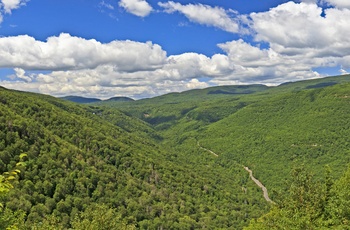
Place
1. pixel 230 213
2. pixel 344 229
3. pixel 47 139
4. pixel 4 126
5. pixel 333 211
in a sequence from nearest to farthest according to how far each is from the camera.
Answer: pixel 344 229 < pixel 333 211 < pixel 4 126 < pixel 47 139 < pixel 230 213

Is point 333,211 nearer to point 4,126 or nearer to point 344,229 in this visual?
point 344,229

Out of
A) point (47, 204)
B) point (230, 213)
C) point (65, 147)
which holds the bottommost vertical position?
point (230, 213)

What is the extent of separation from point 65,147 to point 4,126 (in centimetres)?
3428

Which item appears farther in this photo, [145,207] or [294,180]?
[145,207]

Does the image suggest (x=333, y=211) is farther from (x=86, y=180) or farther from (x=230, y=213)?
(x=230, y=213)

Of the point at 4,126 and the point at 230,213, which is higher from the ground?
the point at 4,126

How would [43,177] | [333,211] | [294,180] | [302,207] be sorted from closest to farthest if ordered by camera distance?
[333,211]
[302,207]
[294,180]
[43,177]

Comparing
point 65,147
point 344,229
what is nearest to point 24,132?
point 65,147

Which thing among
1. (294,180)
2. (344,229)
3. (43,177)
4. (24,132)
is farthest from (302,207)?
(24,132)

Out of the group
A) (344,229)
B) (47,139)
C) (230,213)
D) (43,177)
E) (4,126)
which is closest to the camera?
(344,229)

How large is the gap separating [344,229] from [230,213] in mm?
165585

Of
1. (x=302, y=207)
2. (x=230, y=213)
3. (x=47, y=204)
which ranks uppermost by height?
(x=302, y=207)

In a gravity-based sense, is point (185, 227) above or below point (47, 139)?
below

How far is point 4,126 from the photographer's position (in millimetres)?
161125
